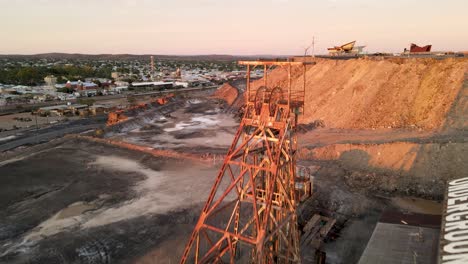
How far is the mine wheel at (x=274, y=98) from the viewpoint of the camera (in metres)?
10.4

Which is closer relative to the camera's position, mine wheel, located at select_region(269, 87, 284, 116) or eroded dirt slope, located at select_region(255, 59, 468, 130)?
mine wheel, located at select_region(269, 87, 284, 116)

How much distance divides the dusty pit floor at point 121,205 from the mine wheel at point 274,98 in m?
9.03

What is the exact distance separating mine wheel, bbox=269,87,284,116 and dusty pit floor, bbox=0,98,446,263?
29.6 feet

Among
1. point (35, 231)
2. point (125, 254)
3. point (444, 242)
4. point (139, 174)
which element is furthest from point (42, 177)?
point (444, 242)

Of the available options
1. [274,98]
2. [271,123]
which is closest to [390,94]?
[274,98]

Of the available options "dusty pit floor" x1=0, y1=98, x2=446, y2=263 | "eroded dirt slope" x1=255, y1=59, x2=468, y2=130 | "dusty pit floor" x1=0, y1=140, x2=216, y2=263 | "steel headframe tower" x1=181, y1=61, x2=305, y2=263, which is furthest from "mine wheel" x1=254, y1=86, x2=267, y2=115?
"eroded dirt slope" x1=255, y1=59, x2=468, y2=130

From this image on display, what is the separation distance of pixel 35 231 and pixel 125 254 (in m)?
6.62

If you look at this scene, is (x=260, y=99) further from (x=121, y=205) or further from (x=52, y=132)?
(x=52, y=132)

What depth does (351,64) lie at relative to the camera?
152 feet

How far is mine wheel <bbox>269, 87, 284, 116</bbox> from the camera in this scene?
10.4m

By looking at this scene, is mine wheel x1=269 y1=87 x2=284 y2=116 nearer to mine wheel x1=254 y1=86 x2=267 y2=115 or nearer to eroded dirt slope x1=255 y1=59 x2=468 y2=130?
mine wheel x1=254 y1=86 x2=267 y2=115

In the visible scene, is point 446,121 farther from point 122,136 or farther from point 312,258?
point 122,136

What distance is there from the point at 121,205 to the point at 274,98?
1633 centimetres

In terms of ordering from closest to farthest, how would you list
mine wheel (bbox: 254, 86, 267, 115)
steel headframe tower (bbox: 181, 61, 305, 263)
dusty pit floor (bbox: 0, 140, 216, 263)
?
1. steel headframe tower (bbox: 181, 61, 305, 263)
2. mine wheel (bbox: 254, 86, 267, 115)
3. dusty pit floor (bbox: 0, 140, 216, 263)
